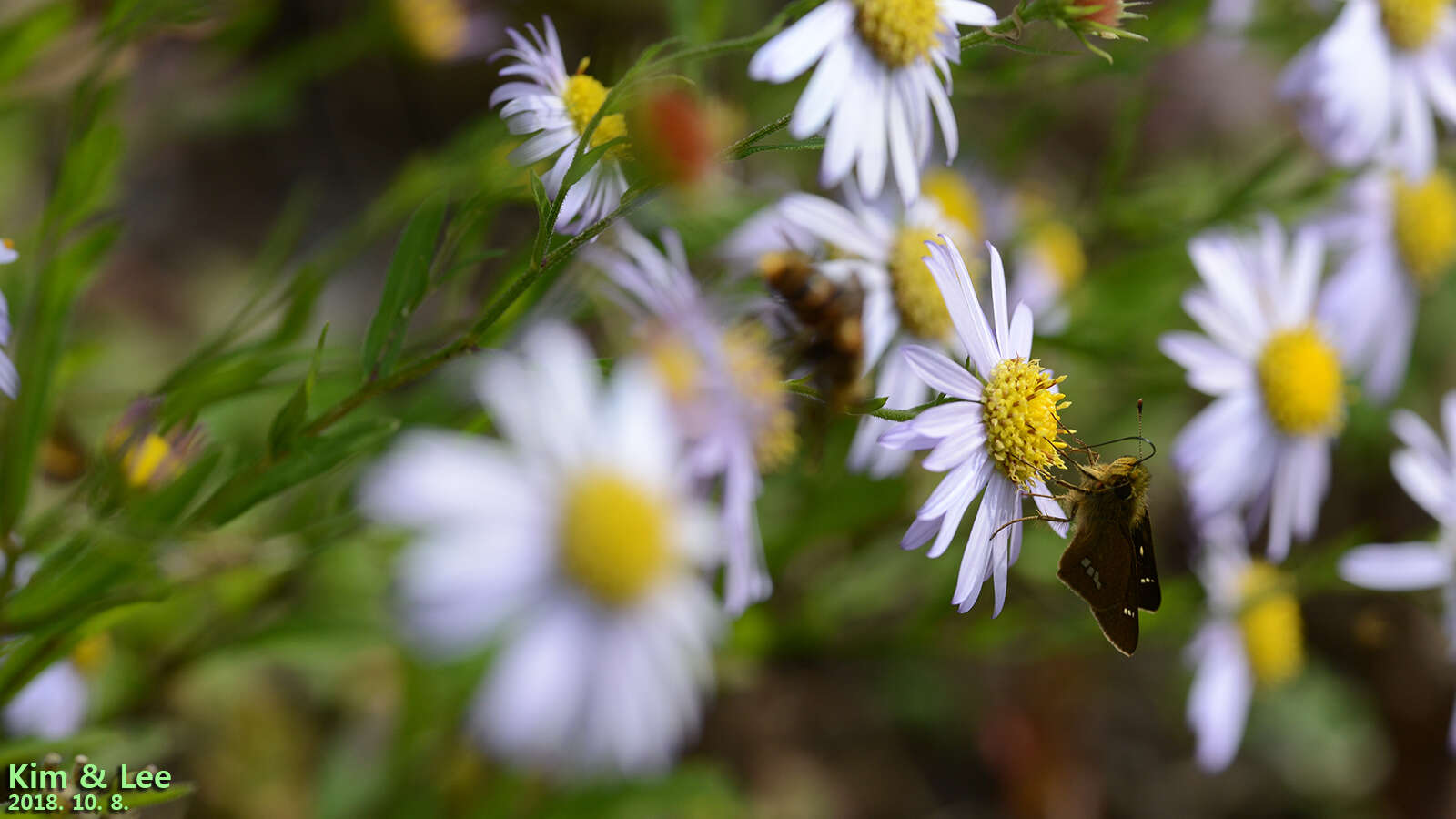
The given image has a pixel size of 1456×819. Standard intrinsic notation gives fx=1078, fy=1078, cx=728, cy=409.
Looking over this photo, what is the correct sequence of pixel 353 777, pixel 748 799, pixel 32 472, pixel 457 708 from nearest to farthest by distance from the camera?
1. pixel 32 472
2. pixel 457 708
3. pixel 353 777
4. pixel 748 799

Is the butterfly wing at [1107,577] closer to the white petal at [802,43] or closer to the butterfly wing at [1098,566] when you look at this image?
the butterfly wing at [1098,566]

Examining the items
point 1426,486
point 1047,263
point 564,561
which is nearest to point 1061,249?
point 1047,263

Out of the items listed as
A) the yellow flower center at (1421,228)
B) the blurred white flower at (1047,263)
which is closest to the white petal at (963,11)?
the blurred white flower at (1047,263)

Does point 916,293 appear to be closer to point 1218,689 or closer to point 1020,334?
point 1020,334

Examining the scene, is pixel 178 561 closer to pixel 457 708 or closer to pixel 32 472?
pixel 32 472

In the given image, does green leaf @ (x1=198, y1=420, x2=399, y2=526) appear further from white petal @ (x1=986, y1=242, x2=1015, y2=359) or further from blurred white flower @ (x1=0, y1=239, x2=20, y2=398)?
white petal @ (x1=986, y1=242, x2=1015, y2=359)

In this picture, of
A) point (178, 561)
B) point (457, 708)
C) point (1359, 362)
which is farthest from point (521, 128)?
point (1359, 362)
